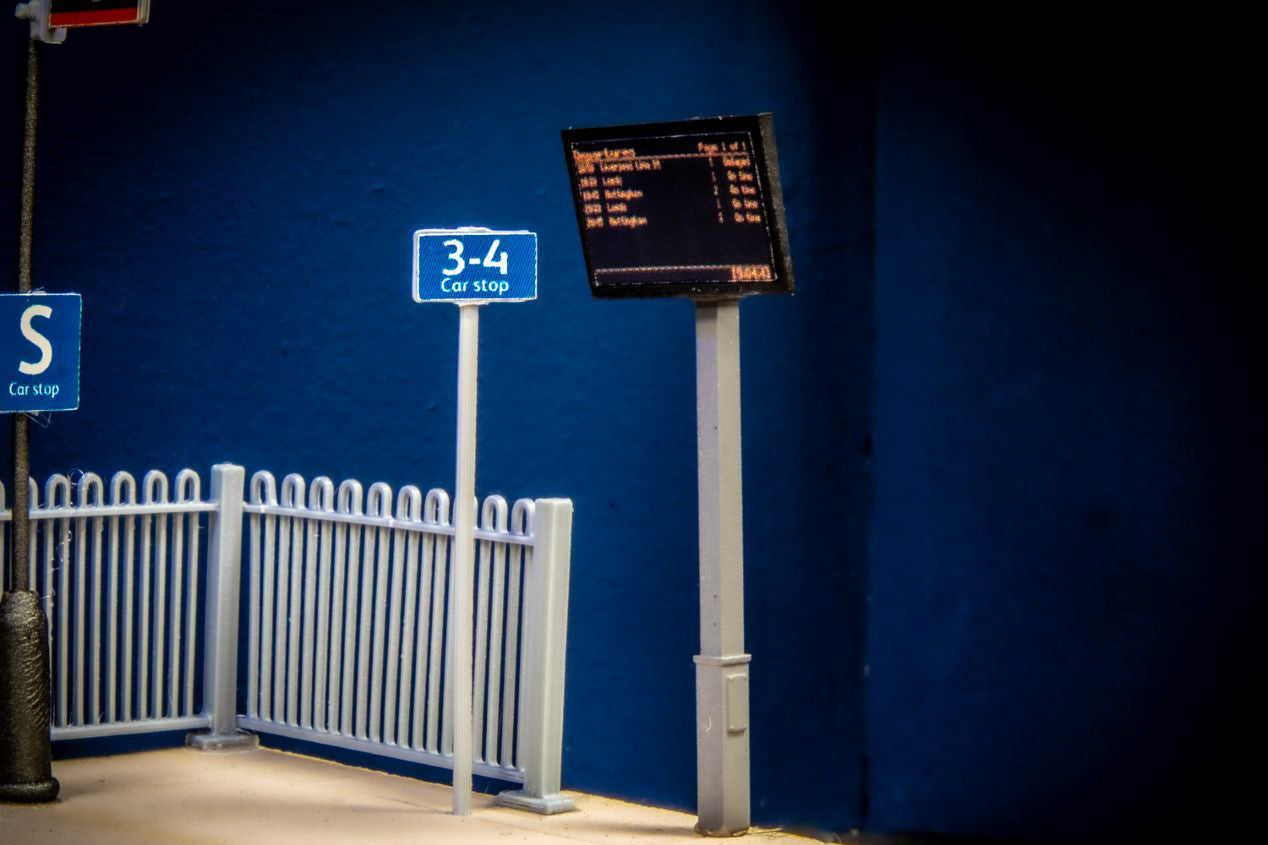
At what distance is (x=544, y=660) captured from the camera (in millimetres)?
8477

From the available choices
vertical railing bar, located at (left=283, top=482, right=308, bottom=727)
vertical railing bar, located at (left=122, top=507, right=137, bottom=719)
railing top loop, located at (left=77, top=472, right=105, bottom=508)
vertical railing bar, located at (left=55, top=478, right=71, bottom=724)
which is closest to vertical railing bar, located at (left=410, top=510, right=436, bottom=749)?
vertical railing bar, located at (left=283, top=482, right=308, bottom=727)

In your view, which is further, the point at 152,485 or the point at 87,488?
the point at 152,485

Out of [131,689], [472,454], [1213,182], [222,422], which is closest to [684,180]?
[472,454]

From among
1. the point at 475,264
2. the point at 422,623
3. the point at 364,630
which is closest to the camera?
the point at 475,264

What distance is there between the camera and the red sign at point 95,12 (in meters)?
8.04

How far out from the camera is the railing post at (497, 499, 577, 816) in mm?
8414

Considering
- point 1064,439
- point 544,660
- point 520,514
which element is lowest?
point 544,660

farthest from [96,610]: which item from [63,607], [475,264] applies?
[475,264]

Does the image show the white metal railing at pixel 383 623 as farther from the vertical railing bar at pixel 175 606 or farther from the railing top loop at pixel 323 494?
the vertical railing bar at pixel 175 606

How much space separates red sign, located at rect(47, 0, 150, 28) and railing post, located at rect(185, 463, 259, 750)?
276 cm

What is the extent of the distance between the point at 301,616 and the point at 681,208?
3686mm

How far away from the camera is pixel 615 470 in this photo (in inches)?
383

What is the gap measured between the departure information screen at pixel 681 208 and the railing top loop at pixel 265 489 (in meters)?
2.80

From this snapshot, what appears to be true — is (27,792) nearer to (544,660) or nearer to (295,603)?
(295,603)
